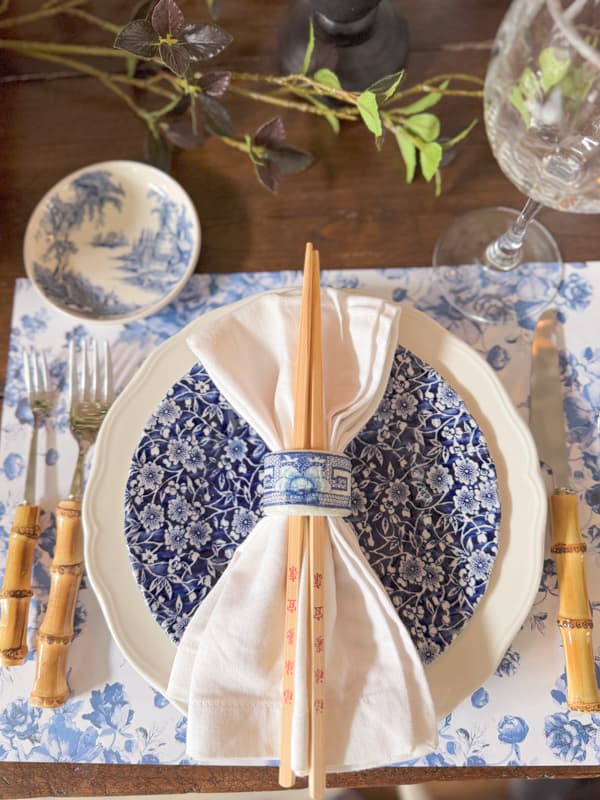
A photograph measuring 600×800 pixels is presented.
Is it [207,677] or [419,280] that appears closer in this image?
[207,677]

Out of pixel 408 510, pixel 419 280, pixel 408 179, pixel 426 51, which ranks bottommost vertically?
pixel 408 510

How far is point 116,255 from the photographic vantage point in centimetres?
65

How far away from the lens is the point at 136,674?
0.53m

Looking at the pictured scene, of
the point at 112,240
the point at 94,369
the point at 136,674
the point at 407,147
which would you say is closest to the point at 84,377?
the point at 94,369

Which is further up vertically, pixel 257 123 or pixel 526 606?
pixel 257 123

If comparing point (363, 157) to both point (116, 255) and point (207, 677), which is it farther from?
point (207, 677)

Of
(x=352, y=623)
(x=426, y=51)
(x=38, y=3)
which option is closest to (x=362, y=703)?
(x=352, y=623)

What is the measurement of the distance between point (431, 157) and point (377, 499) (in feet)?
0.99

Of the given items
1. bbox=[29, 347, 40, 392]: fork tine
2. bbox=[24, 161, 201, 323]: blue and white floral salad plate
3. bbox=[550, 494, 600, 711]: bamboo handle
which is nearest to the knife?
bbox=[550, 494, 600, 711]: bamboo handle

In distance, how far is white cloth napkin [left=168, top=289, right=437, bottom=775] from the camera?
43 centimetres

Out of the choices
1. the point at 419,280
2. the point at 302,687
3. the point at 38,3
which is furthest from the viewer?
the point at 38,3

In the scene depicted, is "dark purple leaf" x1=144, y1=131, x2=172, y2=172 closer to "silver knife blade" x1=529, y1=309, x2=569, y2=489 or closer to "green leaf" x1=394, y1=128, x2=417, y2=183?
"green leaf" x1=394, y1=128, x2=417, y2=183

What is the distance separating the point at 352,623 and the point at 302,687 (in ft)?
0.21

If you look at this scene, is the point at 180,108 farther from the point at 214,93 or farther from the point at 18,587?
the point at 18,587
